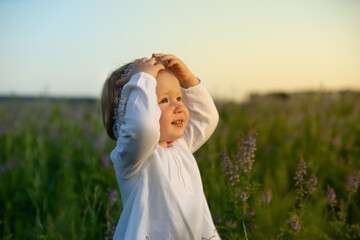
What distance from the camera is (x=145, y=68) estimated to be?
77.7 inches

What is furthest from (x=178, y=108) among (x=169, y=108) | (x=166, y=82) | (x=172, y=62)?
(x=172, y=62)

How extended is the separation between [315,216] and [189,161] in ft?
3.43

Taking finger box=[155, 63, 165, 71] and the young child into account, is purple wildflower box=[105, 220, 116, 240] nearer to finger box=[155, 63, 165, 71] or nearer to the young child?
the young child

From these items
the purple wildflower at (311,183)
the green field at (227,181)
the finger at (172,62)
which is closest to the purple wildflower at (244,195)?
the green field at (227,181)

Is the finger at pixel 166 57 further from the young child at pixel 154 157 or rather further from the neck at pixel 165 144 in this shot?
the neck at pixel 165 144

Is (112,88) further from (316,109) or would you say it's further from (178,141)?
(316,109)

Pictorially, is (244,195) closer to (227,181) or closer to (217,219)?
(227,181)

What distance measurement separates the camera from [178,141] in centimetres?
220

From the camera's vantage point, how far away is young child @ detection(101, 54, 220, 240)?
180 cm

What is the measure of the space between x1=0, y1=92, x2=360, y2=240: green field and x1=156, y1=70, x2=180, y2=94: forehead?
1.92 feet

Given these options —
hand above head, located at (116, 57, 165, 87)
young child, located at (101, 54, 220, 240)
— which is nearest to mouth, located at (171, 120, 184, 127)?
young child, located at (101, 54, 220, 240)

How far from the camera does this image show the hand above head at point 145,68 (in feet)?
6.42

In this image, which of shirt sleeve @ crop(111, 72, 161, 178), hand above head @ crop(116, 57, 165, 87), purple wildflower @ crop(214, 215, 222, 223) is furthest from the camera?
purple wildflower @ crop(214, 215, 222, 223)

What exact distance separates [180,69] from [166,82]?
6.7 inches
